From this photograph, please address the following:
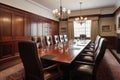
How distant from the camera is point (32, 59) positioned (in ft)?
4.59

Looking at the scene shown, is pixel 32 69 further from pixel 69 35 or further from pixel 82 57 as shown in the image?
pixel 69 35

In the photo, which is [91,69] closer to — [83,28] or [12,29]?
[12,29]

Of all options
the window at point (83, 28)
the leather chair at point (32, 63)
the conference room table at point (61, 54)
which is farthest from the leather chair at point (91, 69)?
the window at point (83, 28)

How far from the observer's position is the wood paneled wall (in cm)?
345

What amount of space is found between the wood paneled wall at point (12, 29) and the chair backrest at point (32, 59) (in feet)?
7.92

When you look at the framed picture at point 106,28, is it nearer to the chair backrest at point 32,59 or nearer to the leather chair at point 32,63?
the leather chair at point 32,63

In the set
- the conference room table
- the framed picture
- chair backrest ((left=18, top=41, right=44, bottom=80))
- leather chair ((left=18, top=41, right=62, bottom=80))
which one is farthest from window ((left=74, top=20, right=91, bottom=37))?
chair backrest ((left=18, top=41, right=44, bottom=80))

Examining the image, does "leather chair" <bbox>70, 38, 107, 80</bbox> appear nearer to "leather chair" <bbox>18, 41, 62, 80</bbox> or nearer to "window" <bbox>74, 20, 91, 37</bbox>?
"leather chair" <bbox>18, 41, 62, 80</bbox>

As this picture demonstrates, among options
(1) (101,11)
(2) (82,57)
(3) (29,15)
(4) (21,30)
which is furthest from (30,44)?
(1) (101,11)

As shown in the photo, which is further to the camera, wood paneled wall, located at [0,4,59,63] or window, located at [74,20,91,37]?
window, located at [74,20,91,37]

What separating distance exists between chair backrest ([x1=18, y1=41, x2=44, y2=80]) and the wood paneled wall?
241 centimetres

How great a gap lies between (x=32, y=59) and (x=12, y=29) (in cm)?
294

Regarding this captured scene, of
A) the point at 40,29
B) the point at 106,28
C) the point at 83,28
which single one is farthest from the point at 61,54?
the point at 83,28

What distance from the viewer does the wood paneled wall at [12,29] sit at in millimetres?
3449
